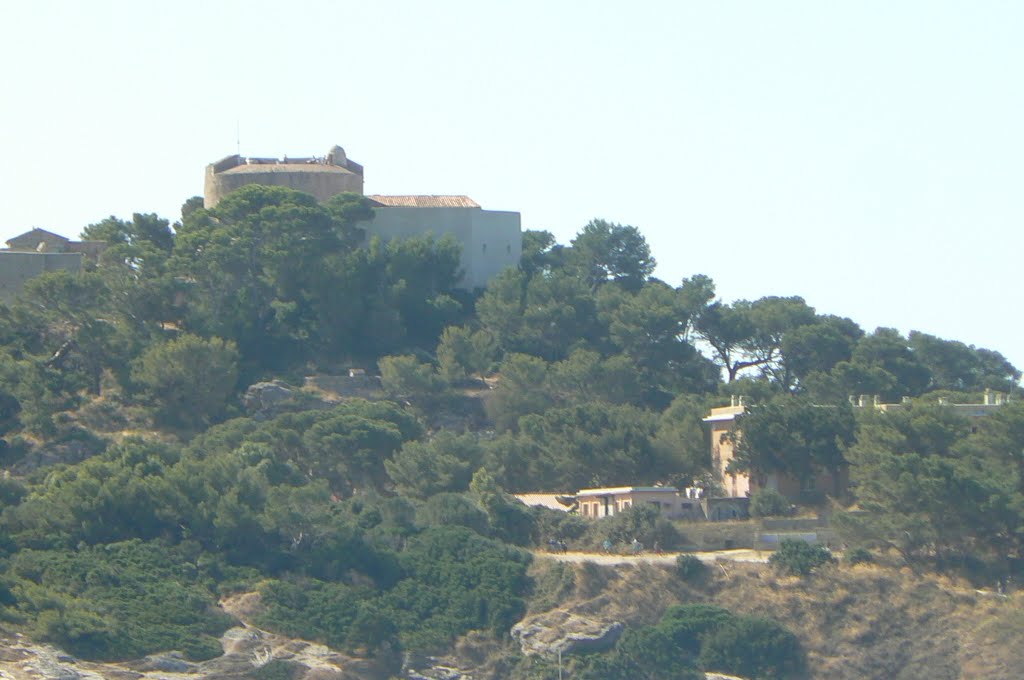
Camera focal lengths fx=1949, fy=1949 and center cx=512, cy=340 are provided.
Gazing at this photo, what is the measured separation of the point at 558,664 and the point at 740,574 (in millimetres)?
5479

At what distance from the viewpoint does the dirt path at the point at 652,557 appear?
40.6m

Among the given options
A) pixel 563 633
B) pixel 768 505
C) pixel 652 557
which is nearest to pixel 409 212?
pixel 768 505

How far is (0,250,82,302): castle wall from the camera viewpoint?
182 feet

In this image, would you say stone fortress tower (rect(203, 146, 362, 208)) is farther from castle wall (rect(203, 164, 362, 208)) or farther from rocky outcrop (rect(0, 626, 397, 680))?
rocky outcrop (rect(0, 626, 397, 680))

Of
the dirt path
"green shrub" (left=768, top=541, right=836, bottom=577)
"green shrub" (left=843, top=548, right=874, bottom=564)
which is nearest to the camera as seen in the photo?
"green shrub" (left=768, top=541, right=836, bottom=577)

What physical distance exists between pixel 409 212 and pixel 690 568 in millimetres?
24193

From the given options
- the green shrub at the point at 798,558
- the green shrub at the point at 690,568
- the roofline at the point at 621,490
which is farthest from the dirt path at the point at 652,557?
the roofline at the point at 621,490

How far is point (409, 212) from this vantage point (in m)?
61.4

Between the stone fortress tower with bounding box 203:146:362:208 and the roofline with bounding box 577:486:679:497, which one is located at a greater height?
the stone fortress tower with bounding box 203:146:362:208

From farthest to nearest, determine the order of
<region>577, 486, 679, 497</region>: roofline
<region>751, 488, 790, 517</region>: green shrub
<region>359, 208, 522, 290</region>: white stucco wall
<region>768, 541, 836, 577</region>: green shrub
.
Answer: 1. <region>359, 208, 522, 290</region>: white stucco wall
2. <region>751, 488, 790, 517</region>: green shrub
3. <region>577, 486, 679, 497</region>: roofline
4. <region>768, 541, 836, 577</region>: green shrub

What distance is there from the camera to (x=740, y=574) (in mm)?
40062

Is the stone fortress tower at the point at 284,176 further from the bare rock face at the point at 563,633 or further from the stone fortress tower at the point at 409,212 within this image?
the bare rock face at the point at 563,633

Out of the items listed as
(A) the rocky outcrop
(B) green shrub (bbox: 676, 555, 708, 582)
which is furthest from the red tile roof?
(A) the rocky outcrop

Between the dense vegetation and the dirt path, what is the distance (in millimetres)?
836
